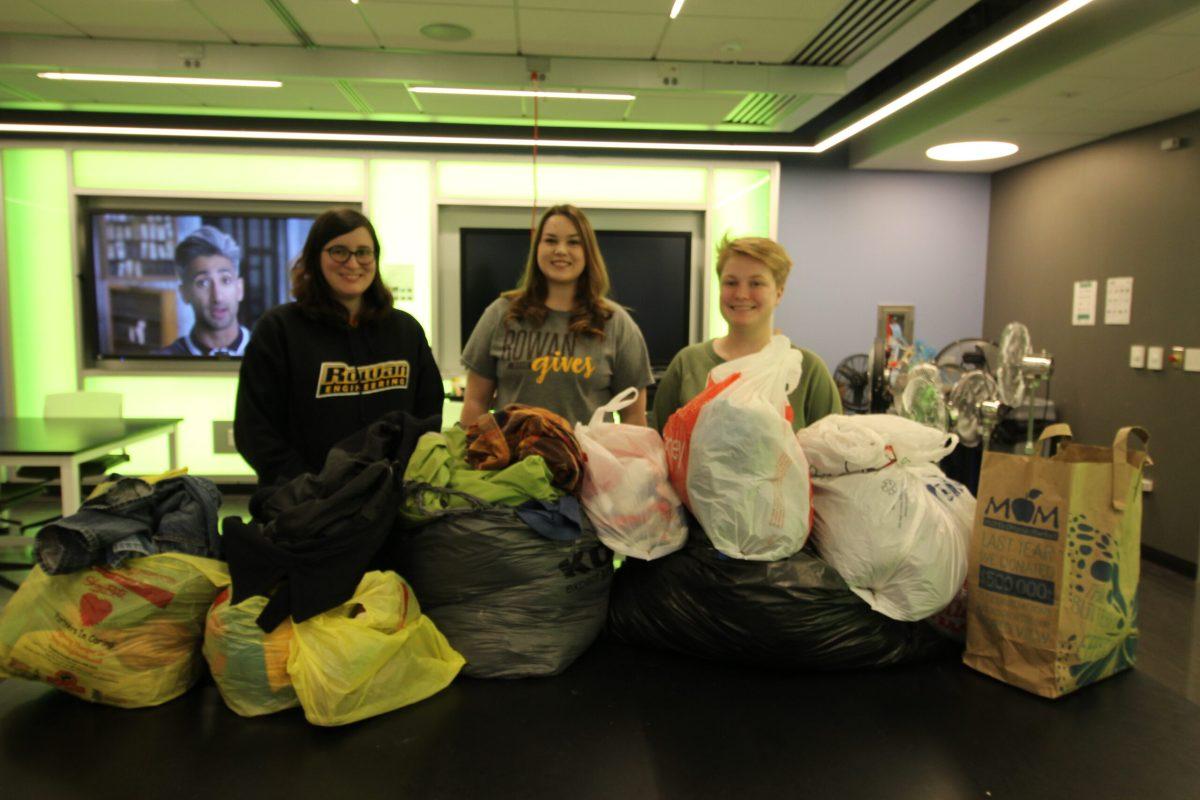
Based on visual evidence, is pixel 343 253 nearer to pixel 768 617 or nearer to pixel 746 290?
pixel 746 290

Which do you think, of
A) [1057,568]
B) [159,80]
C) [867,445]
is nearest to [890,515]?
[867,445]

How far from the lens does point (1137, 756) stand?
0.96 metres

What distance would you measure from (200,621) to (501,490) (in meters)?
0.48

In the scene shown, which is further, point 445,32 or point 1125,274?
point 1125,274

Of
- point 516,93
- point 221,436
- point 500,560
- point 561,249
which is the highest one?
point 516,93

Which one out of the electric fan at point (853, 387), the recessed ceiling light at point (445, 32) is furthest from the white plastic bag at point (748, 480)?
the electric fan at point (853, 387)

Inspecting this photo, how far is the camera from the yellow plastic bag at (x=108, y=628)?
1007 millimetres

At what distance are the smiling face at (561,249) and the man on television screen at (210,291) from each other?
3854 mm

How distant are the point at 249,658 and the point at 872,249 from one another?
571 centimetres

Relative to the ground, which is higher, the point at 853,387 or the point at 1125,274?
the point at 1125,274

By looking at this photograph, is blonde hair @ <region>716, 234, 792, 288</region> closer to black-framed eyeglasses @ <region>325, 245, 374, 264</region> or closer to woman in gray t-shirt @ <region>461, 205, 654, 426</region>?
woman in gray t-shirt @ <region>461, 205, 654, 426</region>

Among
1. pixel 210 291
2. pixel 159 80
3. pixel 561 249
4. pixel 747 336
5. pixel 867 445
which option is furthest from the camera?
pixel 210 291

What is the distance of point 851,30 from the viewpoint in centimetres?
354

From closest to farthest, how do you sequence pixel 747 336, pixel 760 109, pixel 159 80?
pixel 747 336
pixel 159 80
pixel 760 109
